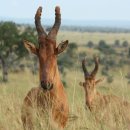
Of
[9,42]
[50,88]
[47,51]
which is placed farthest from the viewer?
[9,42]

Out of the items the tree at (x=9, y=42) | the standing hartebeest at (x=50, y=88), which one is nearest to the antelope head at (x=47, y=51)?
the standing hartebeest at (x=50, y=88)

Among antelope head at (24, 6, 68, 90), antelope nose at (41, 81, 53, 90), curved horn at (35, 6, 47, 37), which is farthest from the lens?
curved horn at (35, 6, 47, 37)

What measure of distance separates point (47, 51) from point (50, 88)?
542 millimetres

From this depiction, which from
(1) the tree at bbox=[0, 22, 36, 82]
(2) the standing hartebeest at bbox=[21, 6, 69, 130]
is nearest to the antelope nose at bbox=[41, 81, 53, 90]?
(2) the standing hartebeest at bbox=[21, 6, 69, 130]

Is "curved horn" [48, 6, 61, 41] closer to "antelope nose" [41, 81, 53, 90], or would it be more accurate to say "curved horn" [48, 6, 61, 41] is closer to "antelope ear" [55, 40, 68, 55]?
"antelope ear" [55, 40, 68, 55]

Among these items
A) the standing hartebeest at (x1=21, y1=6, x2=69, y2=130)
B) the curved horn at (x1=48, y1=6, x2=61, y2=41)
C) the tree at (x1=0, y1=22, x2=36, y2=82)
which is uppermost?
the curved horn at (x1=48, y1=6, x2=61, y2=41)

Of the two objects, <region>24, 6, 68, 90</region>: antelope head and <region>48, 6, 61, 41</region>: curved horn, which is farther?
<region>48, 6, 61, 41</region>: curved horn

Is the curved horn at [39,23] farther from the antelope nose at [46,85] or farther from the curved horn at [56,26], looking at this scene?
the antelope nose at [46,85]

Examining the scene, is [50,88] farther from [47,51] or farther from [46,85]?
[47,51]

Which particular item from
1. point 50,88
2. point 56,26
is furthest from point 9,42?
point 50,88

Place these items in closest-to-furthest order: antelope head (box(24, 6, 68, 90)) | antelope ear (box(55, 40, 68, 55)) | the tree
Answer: antelope head (box(24, 6, 68, 90)) → antelope ear (box(55, 40, 68, 55)) → the tree

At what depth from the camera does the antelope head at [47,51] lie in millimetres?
6777

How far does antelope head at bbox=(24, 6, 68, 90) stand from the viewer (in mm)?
6777

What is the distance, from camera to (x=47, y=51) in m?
7.10
